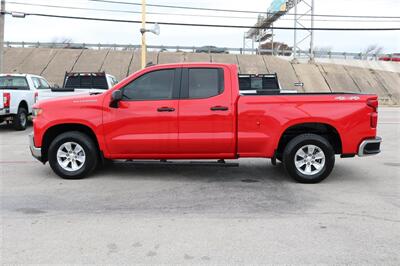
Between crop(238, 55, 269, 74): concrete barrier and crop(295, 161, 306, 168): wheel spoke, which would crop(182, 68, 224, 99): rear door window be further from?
crop(238, 55, 269, 74): concrete barrier

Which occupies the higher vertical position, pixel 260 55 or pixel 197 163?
pixel 260 55

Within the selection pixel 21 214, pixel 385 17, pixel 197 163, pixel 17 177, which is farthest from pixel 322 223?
pixel 385 17

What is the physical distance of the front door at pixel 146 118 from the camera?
6.54 m

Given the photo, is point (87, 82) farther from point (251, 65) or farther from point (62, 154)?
point (251, 65)

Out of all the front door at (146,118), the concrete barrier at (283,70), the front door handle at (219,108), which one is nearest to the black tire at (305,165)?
the front door handle at (219,108)

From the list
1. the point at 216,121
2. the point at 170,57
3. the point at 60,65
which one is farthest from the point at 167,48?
the point at 216,121

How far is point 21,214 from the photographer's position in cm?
504

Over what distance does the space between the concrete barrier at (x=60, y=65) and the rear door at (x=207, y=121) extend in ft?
97.6

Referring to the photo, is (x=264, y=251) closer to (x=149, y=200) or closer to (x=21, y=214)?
(x=149, y=200)

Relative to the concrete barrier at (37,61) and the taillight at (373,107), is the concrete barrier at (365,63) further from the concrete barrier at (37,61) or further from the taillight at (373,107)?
the taillight at (373,107)

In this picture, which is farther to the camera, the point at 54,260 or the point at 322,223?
the point at 322,223

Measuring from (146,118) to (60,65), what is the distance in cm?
3320

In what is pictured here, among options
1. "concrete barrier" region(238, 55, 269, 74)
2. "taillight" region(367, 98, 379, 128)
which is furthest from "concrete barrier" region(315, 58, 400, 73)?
"taillight" region(367, 98, 379, 128)

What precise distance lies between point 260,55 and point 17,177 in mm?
37263
